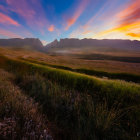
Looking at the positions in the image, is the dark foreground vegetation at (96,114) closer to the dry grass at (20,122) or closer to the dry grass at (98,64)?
the dry grass at (20,122)

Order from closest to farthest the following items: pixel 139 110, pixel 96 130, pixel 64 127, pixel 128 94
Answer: pixel 96 130 < pixel 64 127 < pixel 139 110 < pixel 128 94

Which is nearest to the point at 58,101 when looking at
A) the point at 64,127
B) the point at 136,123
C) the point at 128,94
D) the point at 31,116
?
the point at 64,127

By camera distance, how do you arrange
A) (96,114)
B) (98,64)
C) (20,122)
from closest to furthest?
(20,122)
(96,114)
(98,64)

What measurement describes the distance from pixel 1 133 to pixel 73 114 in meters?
1.79

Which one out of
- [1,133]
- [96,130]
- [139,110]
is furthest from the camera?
[139,110]

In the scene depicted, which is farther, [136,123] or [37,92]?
[37,92]

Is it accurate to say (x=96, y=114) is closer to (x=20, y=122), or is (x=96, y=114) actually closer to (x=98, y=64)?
(x=20, y=122)

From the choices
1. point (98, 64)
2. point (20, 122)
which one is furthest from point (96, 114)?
point (98, 64)

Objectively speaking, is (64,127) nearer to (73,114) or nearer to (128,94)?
(73,114)

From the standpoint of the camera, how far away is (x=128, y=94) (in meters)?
3.10

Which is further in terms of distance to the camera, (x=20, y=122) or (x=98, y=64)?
(x=98, y=64)

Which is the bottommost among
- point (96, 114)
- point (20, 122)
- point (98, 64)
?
point (98, 64)

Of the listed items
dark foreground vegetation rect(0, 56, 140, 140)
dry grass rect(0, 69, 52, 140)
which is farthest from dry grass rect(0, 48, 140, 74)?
dry grass rect(0, 69, 52, 140)

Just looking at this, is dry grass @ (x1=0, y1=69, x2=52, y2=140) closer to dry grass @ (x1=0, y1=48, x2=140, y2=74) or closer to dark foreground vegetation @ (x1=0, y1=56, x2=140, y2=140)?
dark foreground vegetation @ (x1=0, y1=56, x2=140, y2=140)
